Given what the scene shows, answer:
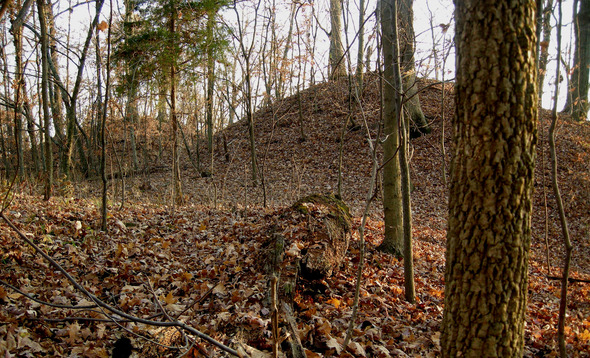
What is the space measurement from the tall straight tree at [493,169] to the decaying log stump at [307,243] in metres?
2.10

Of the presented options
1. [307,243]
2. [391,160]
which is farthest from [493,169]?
[391,160]

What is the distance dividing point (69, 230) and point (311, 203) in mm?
3905

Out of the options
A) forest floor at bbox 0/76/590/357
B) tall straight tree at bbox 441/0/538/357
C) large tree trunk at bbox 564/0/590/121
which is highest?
large tree trunk at bbox 564/0/590/121

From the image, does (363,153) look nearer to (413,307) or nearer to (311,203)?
(311,203)

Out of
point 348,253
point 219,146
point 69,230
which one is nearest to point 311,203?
point 348,253

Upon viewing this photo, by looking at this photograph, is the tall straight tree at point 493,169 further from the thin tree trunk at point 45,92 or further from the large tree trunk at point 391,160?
the thin tree trunk at point 45,92

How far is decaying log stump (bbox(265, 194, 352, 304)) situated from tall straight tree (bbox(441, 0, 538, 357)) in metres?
2.10

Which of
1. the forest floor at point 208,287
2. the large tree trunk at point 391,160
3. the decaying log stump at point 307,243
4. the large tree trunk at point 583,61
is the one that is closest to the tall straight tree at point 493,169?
the forest floor at point 208,287

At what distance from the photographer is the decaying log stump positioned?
411cm

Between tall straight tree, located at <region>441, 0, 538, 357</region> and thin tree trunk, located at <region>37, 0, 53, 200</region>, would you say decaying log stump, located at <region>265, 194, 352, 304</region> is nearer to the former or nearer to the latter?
tall straight tree, located at <region>441, 0, 538, 357</region>

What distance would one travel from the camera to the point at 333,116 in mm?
18672

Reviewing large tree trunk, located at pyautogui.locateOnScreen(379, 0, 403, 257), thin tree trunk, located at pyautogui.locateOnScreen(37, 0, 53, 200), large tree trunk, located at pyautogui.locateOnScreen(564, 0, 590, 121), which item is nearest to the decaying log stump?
large tree trunk, located at pyautogui.locateOnScreen(379, 0, 403, 257)

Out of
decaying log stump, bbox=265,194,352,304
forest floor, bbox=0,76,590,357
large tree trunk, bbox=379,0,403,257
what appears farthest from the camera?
large tree trunk, bbox=379,0,403,257

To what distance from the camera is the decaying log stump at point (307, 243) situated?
4.11 metres
